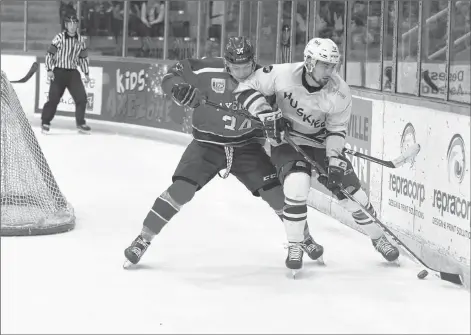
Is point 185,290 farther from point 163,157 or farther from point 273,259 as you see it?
point 163,157

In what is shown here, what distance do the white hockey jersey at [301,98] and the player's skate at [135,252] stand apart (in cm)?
80

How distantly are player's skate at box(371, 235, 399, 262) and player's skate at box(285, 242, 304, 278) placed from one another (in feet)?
1.79

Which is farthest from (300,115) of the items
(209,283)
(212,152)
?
(209,283)

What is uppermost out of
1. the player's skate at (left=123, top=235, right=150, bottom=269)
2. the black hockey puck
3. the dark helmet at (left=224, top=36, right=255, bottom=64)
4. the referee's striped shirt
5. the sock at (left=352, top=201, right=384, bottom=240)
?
the referee's striped shirt

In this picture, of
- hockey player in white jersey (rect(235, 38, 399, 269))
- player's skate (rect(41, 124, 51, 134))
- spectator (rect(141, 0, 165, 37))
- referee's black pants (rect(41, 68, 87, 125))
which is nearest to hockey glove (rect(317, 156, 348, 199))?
hockey player in white jersey (rect(235, 38, 399, 269))

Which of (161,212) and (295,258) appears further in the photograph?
(161,212)

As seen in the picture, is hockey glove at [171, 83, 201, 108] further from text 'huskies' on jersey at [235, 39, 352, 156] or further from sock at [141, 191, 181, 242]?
sock at [141, 191, 181, 242]

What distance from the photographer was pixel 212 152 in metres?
4.97

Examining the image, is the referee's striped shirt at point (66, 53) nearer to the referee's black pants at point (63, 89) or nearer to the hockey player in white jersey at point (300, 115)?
the referee's black pants at point (63, 89)

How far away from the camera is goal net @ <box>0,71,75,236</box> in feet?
18.6

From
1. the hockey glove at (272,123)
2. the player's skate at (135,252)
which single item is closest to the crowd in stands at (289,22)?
the hockey glove at (272,123)

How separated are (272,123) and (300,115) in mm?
212

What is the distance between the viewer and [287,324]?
12.9 ft

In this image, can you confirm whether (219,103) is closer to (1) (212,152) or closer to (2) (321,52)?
(1) (212,152)
